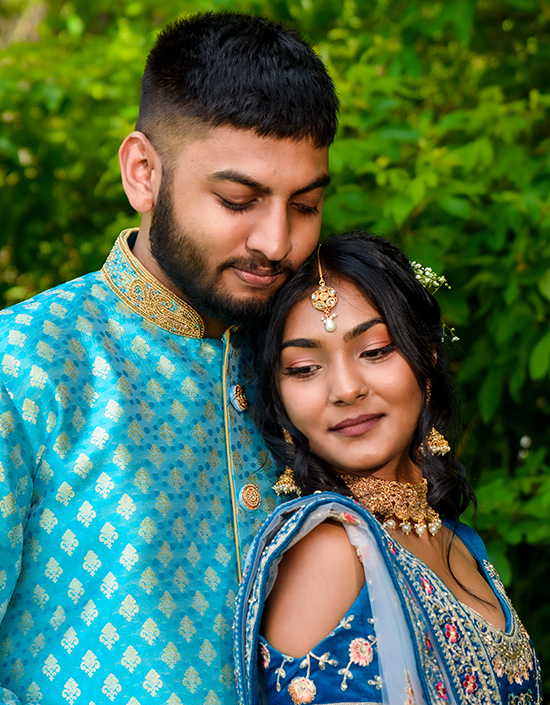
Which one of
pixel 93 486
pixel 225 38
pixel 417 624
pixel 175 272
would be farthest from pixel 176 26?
pixel 417 624

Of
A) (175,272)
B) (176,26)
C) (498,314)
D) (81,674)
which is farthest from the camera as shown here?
(498,314)

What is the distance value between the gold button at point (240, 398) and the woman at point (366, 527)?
0.05 meters

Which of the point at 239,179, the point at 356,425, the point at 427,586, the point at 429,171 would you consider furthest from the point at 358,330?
the point at 429,171

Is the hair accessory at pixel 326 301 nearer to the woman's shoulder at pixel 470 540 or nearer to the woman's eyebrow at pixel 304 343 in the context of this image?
the woman's eyebrow at pixel 304 343

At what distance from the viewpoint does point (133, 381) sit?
6.10 feet

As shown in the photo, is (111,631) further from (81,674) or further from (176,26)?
(176,26)

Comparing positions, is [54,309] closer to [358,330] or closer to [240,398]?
[240,398]

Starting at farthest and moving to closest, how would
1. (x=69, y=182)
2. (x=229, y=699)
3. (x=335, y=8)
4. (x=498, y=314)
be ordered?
(x=69, y=182) → (x=335, y=8) → (x=498, y=314) → (x=229, y=699)

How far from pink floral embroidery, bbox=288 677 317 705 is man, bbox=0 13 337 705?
0.19 metres

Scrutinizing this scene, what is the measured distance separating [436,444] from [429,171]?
3.37ft

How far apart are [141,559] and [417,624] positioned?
556 mm

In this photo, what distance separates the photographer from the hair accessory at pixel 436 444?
2134 mm

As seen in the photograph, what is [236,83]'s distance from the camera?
1.91m

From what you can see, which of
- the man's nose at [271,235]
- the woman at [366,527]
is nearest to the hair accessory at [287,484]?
the woman at [366,527]
